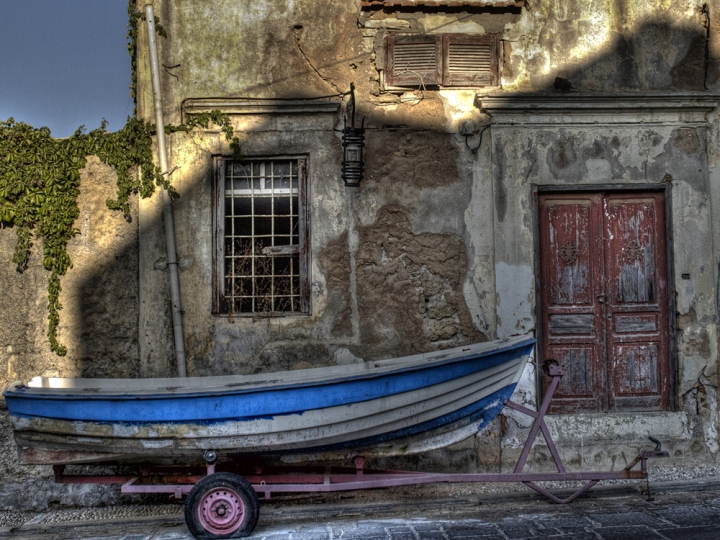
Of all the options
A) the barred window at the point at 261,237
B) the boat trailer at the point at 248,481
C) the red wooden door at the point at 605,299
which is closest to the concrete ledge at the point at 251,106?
the barred window at the point at 261,237

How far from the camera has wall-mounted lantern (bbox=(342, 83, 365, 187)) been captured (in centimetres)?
658

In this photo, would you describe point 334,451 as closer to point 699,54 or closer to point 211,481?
point 211,481

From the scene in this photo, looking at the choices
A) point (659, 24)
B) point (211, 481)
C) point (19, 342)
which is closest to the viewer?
point (211, 481)

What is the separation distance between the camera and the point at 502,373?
538cm

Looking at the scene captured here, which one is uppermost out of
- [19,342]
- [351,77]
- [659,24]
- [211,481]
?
[659,24]

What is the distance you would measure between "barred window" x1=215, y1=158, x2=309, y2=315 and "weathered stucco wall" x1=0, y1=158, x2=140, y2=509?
0.85 metres

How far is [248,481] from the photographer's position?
17.0ft

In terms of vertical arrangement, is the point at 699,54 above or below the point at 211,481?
above

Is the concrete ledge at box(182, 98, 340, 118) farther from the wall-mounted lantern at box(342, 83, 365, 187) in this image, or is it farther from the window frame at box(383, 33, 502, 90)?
the window frame at box(383, 33, 502, 90)

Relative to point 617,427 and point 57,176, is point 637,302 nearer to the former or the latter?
point 617,427

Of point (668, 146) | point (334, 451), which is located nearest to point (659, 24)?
point (668, 146)

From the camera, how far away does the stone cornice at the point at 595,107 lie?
263 inches

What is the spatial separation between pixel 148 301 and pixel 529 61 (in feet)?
14.2

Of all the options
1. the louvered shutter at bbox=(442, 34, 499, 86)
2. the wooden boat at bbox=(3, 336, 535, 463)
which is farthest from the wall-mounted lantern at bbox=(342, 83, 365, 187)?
the wooden boat at bbox=(3, 336, 535, 463)
